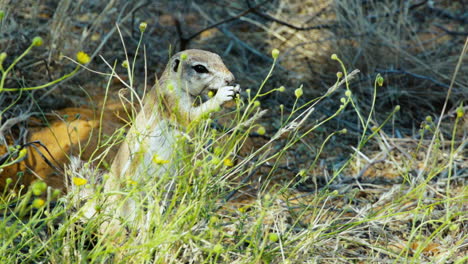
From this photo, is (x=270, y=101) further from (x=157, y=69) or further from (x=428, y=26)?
(x=428, y=26)

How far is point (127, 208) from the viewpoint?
3227 mm

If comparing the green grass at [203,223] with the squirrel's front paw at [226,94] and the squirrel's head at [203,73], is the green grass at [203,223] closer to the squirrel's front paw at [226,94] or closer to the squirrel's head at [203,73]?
the squirrel's front paw at [226,94]

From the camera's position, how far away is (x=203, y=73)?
131 inches

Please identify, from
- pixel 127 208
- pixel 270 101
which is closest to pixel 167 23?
pixel 270 101

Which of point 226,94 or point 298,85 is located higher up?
point 226,94

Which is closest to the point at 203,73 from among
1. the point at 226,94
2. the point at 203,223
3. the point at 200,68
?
the point at 200,68

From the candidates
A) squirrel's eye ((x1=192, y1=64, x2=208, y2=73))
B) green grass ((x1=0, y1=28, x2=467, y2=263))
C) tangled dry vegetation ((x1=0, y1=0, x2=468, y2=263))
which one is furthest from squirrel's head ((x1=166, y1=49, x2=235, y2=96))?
tangled dry vegetation ((x1=0, y1=0, x2=468, y2=263))

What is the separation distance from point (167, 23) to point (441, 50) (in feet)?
9.09

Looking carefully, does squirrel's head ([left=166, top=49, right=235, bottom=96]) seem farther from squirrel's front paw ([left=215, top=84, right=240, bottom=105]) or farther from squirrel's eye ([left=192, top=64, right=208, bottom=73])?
squirrel's front paw ([left=215, top=84, right=240, bottom=105])

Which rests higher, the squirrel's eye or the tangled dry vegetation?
the squirrel's eye

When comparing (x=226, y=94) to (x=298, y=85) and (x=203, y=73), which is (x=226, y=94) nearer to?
(x=203, y=73)

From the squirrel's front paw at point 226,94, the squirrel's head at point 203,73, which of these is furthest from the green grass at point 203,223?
the squirrel's head at point 203,73

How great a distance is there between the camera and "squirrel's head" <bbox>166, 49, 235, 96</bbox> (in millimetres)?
3285

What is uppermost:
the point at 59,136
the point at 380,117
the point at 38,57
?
the point at 38,57
